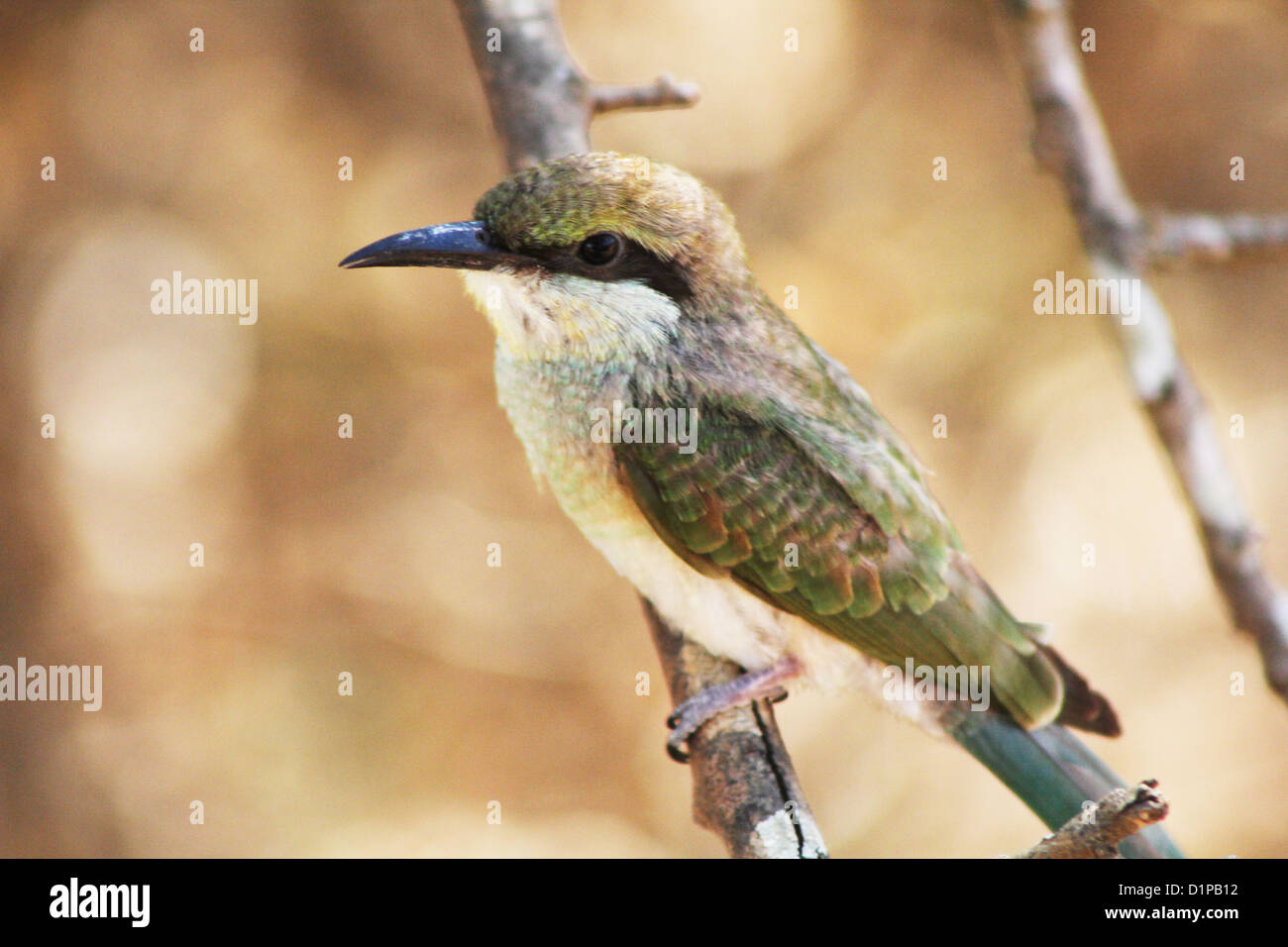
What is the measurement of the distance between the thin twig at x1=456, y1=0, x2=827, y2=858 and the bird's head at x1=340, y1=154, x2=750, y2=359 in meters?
0.45

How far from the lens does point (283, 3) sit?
3.90m

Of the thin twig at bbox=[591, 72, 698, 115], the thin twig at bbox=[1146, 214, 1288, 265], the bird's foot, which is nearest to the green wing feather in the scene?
the bird's foot

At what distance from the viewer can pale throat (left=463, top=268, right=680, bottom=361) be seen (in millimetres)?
2211

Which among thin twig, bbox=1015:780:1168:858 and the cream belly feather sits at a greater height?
the cream belly feather

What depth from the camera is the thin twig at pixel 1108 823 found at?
4.65 ft

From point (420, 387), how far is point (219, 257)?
2.49 ft

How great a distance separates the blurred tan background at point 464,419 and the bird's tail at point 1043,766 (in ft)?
4.95

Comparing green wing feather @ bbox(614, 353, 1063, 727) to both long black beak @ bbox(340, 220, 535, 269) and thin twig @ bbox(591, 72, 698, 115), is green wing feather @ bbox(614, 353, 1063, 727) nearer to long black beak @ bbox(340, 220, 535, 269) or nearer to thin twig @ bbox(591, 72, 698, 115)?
long black beak @ bbox(340, 220, 535, 269)
